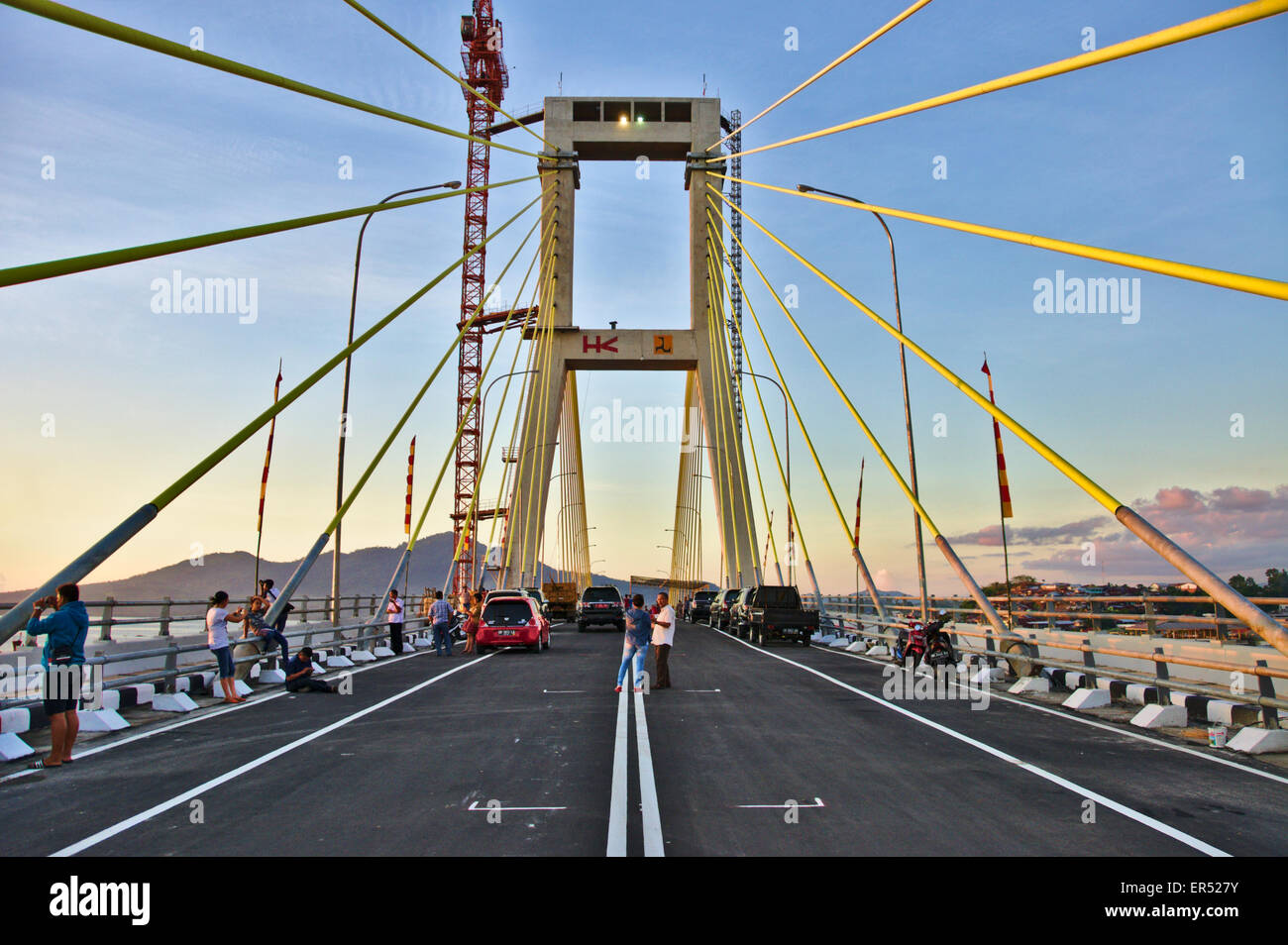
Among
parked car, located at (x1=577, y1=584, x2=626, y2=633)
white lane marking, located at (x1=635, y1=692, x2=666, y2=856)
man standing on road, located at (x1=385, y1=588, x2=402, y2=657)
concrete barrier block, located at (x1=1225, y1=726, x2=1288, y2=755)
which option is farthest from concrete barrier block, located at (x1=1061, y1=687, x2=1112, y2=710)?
parked car, located at (x1=577, y1=584, x2=626, y2=633)

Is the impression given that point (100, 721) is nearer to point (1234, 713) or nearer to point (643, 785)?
point (643, 785)

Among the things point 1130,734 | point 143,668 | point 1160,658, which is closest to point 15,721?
point 143,668

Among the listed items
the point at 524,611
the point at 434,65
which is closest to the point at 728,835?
the point at 434,65

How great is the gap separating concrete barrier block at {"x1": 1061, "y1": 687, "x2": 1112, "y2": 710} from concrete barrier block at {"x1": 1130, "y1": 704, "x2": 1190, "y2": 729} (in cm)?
162

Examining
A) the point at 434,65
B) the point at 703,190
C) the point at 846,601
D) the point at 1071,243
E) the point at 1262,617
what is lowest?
the point at 846,601

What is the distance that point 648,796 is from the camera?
7.66 m

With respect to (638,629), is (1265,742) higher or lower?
lower

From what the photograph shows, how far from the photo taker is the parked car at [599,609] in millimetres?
37747

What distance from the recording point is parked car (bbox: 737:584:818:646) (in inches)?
1120

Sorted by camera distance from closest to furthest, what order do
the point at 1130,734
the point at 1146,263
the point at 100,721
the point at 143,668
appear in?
the point at 1146,263 < the point at 1130,734 < the point at 100,721 < the point at 143,668

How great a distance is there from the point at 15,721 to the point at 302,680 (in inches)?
202
